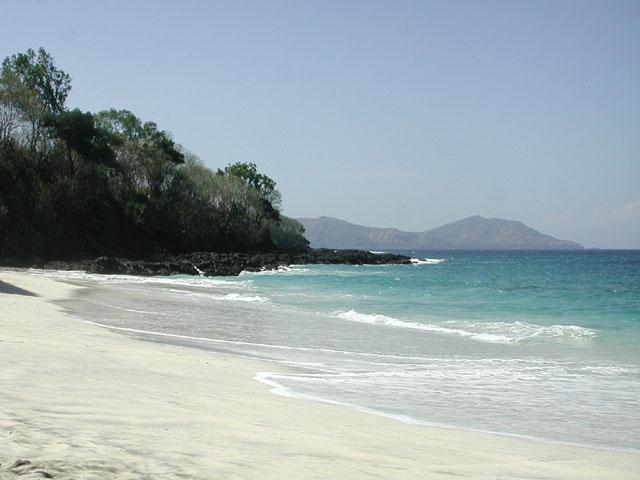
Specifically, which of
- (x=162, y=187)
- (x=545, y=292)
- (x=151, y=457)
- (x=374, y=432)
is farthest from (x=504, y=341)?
(x=162, y=187)

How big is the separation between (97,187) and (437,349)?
56.0 m

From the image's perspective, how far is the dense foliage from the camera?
182 feet

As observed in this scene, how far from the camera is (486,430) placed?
24.8 feet

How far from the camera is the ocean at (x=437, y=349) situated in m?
8.58

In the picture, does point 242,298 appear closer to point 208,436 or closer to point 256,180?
point 208,436

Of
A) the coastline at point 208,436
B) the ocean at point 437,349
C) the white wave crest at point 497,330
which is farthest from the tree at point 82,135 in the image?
the coastline at point 208,436

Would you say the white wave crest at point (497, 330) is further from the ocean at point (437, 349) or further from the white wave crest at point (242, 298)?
the white wave crest at point (242, 298)

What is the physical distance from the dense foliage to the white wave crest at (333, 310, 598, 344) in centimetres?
4053

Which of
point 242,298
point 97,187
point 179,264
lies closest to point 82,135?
point 97,187

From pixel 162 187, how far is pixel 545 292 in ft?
171

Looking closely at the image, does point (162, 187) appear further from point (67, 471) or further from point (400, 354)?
point (67, 471)

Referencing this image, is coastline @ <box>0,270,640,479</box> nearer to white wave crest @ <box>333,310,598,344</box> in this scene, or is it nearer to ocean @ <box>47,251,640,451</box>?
ocean @ <box>47,251,640,451</box>

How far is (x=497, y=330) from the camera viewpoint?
62.6 feet

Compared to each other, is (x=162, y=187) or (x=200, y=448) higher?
(x=162, y=187)
